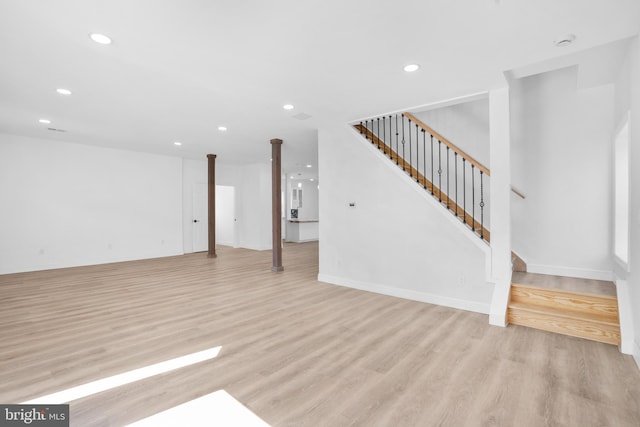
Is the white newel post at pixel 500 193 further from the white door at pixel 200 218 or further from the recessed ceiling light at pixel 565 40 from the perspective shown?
the white door at pixel 200 218

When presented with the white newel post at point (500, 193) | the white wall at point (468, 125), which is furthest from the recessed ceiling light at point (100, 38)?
the white wall at point (468, 125)

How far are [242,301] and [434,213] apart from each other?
3.11 m

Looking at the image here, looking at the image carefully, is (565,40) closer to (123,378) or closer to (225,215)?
(123,378)

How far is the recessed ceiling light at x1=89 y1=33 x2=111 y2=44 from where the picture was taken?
105 inches

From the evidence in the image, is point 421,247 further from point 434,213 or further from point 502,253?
point 502,253

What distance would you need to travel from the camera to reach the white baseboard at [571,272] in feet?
13.4

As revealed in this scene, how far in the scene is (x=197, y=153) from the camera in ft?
28.6

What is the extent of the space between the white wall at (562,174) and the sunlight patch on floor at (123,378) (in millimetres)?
4743

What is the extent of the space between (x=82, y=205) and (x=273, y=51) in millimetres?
7186

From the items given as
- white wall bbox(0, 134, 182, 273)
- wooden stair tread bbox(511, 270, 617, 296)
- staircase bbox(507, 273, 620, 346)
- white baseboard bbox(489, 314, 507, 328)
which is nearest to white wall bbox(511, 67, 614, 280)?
wooden stair tread bbox(511, 270, 617, 296)

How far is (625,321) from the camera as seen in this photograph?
284cm

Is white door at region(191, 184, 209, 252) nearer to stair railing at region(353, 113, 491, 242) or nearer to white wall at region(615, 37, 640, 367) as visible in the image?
stair railing at region(353, 113, 491, 242)

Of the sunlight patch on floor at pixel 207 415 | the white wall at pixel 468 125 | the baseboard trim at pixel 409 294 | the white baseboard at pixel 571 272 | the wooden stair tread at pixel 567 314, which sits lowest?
the sunlight patch on floor at pixel 207 415

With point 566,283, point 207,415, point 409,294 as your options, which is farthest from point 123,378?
point 566,283
